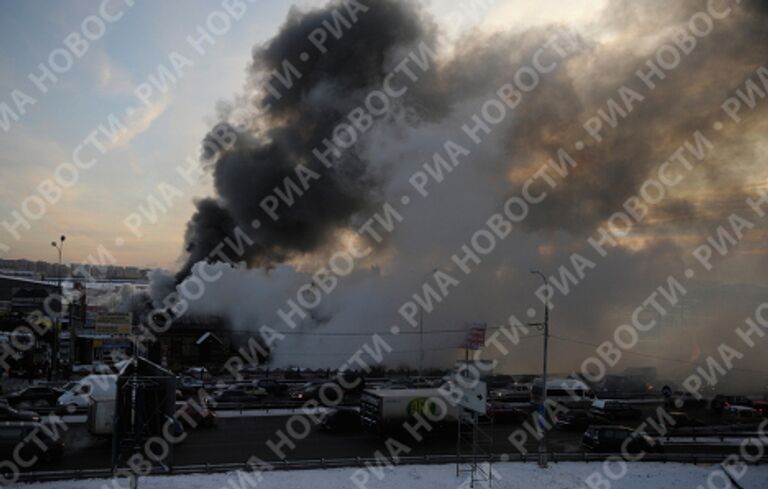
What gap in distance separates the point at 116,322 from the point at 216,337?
16352 mm

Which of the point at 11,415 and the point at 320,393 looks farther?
the point at 320,393

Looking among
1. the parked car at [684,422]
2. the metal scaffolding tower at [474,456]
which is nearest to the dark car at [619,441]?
the metal scaffolding tower at [474,456]

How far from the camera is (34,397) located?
28.4 m

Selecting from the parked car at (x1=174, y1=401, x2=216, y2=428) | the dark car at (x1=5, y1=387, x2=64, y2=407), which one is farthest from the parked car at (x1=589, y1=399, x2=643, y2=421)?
the dark car at (x1=5, y1=387, x2=64, y2=407)

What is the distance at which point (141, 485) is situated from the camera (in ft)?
52.4

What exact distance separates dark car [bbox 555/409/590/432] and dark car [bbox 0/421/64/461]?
20.5 meters

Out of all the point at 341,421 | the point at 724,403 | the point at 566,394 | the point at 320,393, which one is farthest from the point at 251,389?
the point at 724,403

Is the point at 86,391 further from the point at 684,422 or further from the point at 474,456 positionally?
the point at 684,422

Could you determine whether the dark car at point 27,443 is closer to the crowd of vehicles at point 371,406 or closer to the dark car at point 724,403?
the crowd of vehicles at point 371,406

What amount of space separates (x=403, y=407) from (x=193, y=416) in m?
8.91

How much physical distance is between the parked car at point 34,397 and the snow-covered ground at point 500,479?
14.4 meters

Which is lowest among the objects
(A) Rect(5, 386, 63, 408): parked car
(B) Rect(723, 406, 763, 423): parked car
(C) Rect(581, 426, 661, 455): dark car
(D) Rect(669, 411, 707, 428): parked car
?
(C) Rect(581, 426, 661, 455): dark car

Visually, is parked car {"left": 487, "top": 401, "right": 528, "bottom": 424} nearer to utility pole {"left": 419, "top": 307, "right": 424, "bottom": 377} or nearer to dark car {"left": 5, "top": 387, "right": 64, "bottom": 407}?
utility pole {"left": 419, "top": 307, "right": 424, "bottom": 377}

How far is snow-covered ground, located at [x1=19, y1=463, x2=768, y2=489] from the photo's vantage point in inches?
645
